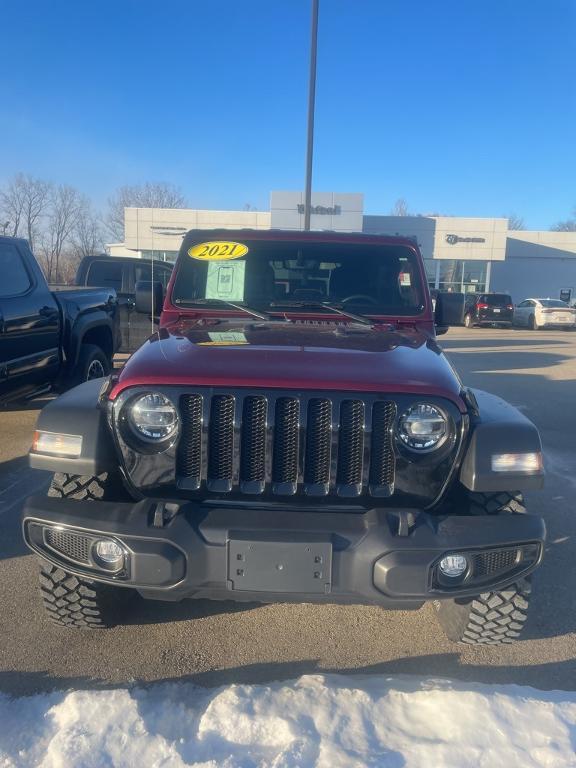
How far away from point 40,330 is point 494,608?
474cm

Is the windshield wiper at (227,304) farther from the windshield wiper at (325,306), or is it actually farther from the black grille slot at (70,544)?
the black grille slot at (70,544)

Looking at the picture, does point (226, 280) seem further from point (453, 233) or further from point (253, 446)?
point (453, 233)

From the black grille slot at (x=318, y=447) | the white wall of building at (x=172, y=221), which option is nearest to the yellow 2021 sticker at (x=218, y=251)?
the black grille slot at (x=318, y=447)

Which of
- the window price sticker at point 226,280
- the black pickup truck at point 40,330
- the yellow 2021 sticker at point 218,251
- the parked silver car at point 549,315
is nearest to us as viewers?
the window price sticker at point 226,280

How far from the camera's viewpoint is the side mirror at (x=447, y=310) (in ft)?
14.0

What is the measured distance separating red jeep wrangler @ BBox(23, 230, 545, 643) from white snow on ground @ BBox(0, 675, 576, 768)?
420mm

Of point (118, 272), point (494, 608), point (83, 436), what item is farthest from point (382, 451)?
point (118, 272)

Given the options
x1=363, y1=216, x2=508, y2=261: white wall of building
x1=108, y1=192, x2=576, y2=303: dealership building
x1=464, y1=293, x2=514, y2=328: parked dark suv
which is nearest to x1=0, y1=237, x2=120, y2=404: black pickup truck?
x1=108, y1=192, x2=576, y2=303: dealership building

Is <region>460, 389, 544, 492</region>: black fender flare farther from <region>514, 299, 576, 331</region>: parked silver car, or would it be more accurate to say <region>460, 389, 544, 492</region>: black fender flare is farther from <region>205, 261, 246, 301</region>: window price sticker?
<region>514, 299, 576, 331</region>: parked silver car

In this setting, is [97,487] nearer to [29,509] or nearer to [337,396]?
[29,509]

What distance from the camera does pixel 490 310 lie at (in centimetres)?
2656

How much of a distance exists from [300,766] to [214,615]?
1174mm

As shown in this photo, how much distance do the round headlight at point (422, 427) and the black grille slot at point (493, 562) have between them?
47 centimetres

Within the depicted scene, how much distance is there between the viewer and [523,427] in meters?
2.57
